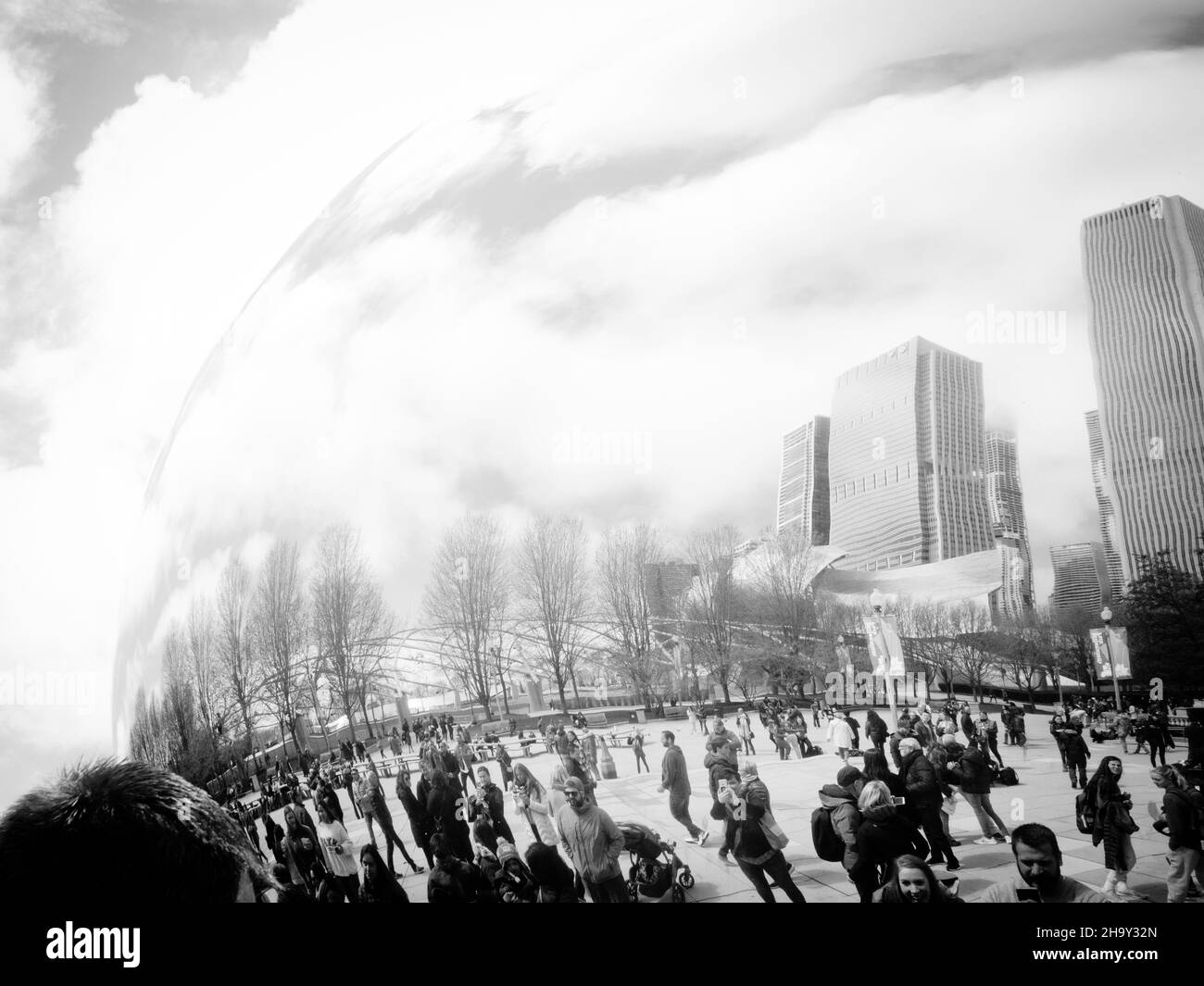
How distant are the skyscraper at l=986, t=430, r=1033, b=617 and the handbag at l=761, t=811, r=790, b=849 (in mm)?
1358

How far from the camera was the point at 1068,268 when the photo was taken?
3.96 metres

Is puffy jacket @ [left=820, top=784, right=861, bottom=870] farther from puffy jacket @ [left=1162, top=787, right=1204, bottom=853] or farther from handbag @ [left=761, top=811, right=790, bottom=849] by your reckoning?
puffy jacket @ [left=1162, top=787, right=1204, bottom=853]

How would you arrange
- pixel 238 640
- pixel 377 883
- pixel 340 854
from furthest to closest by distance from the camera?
pixel 238 640, pixel 340 854, pixel 377 883

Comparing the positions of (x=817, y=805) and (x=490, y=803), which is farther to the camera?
(x=490, y=803)

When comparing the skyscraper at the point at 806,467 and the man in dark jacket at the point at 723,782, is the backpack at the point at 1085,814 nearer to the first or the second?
the man in dark jacket at the point at 723,782

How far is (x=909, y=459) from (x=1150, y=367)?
1.10 metres

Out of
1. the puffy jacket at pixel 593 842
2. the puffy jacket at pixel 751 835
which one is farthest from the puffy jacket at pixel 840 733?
the puffy jacket at pixel 593 842

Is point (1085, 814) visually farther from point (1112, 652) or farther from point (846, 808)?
point (846, 808)

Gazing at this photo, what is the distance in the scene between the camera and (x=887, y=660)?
4.00 meters

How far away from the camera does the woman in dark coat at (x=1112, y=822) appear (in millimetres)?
3494

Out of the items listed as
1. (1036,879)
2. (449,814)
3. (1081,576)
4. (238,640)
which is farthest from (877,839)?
(238,640)

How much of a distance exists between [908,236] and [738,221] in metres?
0.77

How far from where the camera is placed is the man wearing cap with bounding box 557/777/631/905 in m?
3.91
